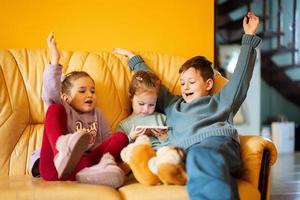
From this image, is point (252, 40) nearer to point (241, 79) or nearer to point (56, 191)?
point (241, 79)

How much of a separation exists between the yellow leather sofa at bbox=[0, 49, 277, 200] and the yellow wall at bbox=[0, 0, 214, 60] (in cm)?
27

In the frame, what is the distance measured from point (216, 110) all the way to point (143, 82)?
0.38 metres

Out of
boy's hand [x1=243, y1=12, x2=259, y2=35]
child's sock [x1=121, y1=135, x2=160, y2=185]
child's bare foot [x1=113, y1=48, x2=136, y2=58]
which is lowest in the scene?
child's sock [x1=121, y1=135, x2=160, y2=185]

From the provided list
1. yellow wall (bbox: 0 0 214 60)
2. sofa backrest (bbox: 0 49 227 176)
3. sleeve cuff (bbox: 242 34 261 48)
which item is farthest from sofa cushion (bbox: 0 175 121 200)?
yellow wall (bbox: 0 0 214 60)

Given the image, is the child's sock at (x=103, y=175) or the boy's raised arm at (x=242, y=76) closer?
the child's sock at (x=103, y=175)

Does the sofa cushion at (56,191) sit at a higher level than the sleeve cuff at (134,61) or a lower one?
lower

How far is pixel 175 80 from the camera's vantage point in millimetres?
2080

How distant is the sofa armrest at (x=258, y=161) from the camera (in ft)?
4.98

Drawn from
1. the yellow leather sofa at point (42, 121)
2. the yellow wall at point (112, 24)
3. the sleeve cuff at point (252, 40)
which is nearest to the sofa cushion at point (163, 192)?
the yellow leather sofa at point (42, 121)

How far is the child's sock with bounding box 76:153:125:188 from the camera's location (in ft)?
4.79

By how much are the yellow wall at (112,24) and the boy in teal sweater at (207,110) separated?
1.17 feet

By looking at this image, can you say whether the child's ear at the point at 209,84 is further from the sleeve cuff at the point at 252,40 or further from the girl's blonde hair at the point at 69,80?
the girl's blonde hair at the point at 69,80

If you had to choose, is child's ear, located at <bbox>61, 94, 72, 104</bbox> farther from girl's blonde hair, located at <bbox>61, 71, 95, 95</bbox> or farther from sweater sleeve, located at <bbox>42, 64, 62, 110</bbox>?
sweater sleeve, located at <bbox>42, 64, 62, 110</bbox>

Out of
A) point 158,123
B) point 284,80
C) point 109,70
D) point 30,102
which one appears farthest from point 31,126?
point 284,80
